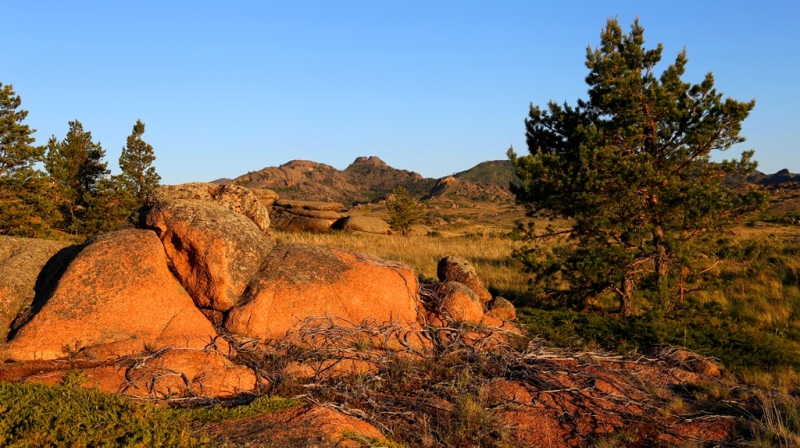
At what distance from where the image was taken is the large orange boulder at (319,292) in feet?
25.8

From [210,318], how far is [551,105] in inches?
339

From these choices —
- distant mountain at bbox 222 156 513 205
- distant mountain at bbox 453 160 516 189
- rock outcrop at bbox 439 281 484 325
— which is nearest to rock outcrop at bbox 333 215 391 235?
rock outcrop at bbox 439 281 484 325

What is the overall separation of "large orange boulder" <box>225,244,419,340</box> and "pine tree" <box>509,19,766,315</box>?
142 inches

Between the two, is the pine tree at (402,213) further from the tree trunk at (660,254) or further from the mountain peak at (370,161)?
the mountain peak at (370,161)

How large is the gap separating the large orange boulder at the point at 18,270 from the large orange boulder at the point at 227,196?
2209 mm

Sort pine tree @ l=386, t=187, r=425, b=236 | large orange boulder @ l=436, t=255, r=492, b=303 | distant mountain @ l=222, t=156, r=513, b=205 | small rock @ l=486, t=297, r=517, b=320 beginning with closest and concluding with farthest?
small rock @ l=486, t=297, r=517, b=320, large orange boulder @ l=436, t=255, r=492, b=303, pine tree @ l=386, t=187, r=425, b=236, distant mountain @ l=222, t=156, r=513, b=205

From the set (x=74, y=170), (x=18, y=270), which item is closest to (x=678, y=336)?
(x=18, y=270)

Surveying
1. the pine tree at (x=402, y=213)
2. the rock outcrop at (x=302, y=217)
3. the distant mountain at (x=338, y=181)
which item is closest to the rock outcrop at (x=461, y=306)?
the rock outcrop at (x=302, y=217)

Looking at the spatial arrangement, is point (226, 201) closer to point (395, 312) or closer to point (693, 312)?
point (395, 312)

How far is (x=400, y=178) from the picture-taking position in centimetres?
17350

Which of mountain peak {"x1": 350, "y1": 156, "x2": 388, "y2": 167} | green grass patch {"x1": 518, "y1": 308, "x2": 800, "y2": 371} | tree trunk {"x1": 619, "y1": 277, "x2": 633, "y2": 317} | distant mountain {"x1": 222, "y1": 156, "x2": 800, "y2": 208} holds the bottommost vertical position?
green grass patch {"x1": 518, "y1": 308, "x2": 800, "y2": 371}

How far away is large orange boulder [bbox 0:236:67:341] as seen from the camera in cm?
716

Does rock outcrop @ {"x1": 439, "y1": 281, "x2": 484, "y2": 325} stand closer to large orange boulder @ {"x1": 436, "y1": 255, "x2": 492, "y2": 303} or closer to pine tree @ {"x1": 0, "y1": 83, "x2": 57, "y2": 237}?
large orange boulder @ {"x1": 436, "y1": 255, "x2": 492, "y2": 303}

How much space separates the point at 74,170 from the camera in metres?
33.4
